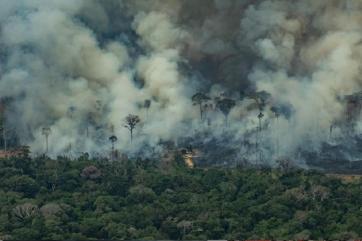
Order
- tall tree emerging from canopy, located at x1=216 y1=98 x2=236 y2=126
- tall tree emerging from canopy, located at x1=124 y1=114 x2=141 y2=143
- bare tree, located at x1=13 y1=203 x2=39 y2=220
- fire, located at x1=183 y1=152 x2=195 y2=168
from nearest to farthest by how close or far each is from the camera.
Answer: bare tree, located at x1=13 y1=203 x2=39 y2=220, fire, located at x1=183 y1=152 x2=195 y2=168, tall tree emerging from canopy, located at x1=124 y1=114 x2=141 y2=143, tall tree emerging from canopy, located at x1=216 y1=98 x2=236 y2=126

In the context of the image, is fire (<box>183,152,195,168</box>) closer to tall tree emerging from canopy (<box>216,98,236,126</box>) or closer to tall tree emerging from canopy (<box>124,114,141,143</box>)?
tall tree emerging from canopy (<box>124,114,141,143</box>)

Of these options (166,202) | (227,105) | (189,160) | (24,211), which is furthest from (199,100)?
(24,211)

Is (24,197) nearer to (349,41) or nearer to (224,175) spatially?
(224,175)

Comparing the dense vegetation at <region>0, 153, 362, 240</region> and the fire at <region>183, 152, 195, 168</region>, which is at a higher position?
the fire at <region>183, 152, 195, 168</region>

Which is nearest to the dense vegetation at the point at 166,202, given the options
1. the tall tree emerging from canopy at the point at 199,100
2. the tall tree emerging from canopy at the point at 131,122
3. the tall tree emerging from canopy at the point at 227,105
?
the tall tree emerging from canopy at the point at 131,122

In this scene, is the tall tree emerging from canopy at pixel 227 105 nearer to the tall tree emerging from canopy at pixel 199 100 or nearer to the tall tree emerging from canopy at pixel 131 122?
the tall tree emerging from canopy at pixel 199 100

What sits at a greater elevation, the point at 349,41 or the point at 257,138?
the point at 349,41

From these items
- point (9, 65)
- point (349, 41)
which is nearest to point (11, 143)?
point (9, 65)

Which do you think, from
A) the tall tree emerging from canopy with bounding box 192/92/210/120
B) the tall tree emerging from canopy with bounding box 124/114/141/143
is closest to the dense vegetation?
the tall tree emerging from canopy with bounding box 124/114/141/143

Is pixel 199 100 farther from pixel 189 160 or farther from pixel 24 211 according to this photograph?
pixel 24 211
